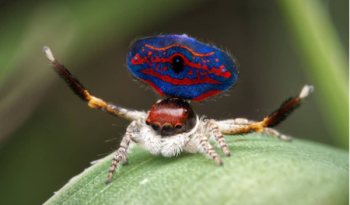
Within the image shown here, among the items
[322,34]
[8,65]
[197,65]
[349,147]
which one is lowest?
[349,147]

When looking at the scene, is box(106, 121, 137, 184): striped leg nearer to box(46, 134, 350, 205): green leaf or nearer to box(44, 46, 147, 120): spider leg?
box(46, 134, 350, 205): green leaf

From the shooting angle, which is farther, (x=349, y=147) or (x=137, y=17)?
(x=137, y=17)

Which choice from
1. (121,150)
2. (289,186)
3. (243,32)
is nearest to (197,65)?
(121,150)

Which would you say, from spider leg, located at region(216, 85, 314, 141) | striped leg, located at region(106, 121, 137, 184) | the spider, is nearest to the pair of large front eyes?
the spider

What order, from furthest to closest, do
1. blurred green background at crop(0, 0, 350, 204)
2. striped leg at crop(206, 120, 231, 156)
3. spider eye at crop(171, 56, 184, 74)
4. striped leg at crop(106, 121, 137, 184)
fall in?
blurred green background at crop(0, 0, 350, 204) < spider eye at crop(171, 56, 184, 74) < striped leg at crop(106, 121, 137, 184) < striped leg at crop(206, 120, 231, 156)

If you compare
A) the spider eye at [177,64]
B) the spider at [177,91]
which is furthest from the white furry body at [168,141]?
the spider eye at [177,64]

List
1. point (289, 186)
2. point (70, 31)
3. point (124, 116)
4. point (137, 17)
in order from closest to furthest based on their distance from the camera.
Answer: point (289, 186) → point (124, 116) → point (70, 31) → point (137, 17)

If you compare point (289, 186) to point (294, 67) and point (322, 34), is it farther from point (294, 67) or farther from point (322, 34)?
point (294, 67)
